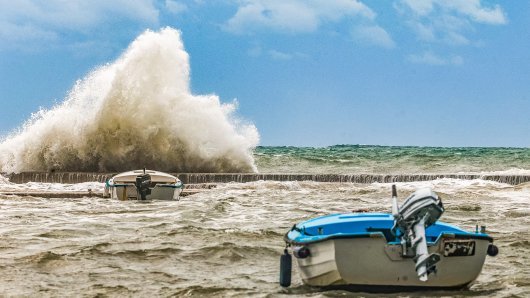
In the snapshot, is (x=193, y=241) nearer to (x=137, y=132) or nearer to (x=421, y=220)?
(x=421, y=220)

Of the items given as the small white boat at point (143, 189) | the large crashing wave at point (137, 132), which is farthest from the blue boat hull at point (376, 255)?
the large crashing wave at point (137, 132)

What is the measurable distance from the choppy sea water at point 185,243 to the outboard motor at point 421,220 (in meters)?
0.65

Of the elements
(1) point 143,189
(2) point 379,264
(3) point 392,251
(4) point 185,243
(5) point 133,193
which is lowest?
(4) point 185,243

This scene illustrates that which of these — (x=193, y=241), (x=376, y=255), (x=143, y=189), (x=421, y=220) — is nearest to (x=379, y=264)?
(x=376, y=255)

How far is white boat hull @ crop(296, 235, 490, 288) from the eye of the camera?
6.35m

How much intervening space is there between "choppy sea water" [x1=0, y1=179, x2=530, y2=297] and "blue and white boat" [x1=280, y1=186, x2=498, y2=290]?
0.52 feet

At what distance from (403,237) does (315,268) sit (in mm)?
873

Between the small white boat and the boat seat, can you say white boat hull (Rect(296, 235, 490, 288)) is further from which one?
the small white boat

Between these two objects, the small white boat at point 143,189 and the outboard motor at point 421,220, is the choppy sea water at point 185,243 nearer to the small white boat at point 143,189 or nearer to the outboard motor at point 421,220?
the small white boat at point 143,189

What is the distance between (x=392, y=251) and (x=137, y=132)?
24.4m

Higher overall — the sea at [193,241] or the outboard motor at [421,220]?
the outboard motor at [421,220]

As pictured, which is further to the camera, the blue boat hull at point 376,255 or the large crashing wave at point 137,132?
the large crashing wave at point 137,132

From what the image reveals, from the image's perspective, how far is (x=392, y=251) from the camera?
6.33 meters

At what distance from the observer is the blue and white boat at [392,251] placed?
6.09m
